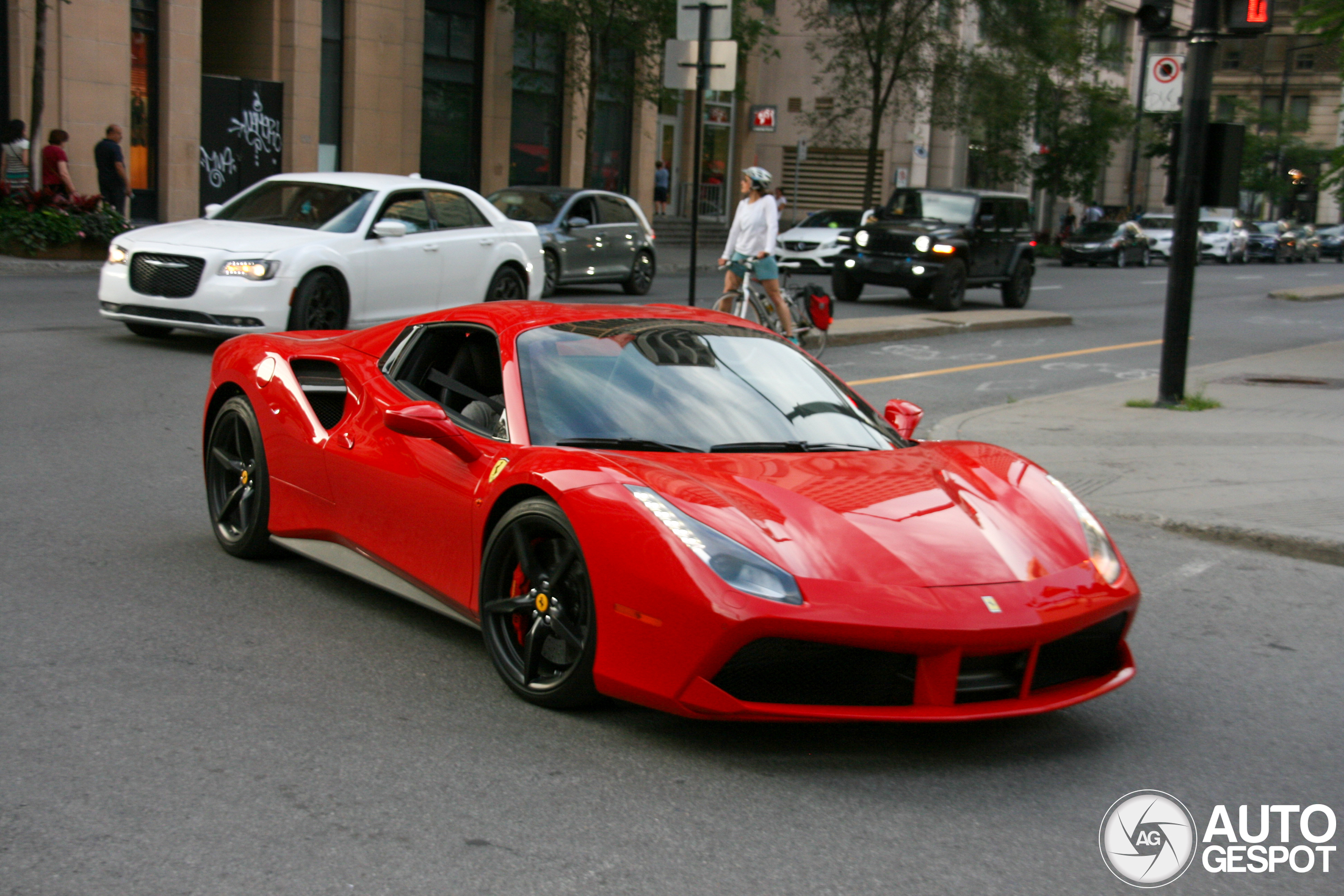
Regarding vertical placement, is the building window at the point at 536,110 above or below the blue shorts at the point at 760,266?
above

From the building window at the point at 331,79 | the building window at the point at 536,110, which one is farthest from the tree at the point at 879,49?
the building window at the point at 331,79

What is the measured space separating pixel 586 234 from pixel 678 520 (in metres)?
16.7

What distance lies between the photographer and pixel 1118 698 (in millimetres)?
4691

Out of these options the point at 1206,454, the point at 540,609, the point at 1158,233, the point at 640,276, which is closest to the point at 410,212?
the point at 1206,454

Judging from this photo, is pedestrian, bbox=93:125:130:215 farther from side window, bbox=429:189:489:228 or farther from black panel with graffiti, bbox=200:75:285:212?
side window, bbox=429:189:489:228

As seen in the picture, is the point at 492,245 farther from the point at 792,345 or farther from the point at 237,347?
the point at 792,345

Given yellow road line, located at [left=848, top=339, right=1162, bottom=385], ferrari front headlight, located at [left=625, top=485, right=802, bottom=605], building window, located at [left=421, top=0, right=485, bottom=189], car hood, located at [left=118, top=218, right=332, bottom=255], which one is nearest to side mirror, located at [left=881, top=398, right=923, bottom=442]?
ferrari front headlight, located at [left=625, top=485, right=802, bottom=605]

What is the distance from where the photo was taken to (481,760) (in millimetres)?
3883

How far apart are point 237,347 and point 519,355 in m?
1.89

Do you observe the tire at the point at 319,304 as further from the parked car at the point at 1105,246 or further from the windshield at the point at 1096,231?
the windshield at the point at 1096,231

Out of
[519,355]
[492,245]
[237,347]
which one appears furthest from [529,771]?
[492,245]

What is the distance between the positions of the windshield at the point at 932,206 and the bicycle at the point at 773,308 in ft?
25.9

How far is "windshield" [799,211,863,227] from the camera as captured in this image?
3075 centimetres

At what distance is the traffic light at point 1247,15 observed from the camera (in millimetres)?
10617
